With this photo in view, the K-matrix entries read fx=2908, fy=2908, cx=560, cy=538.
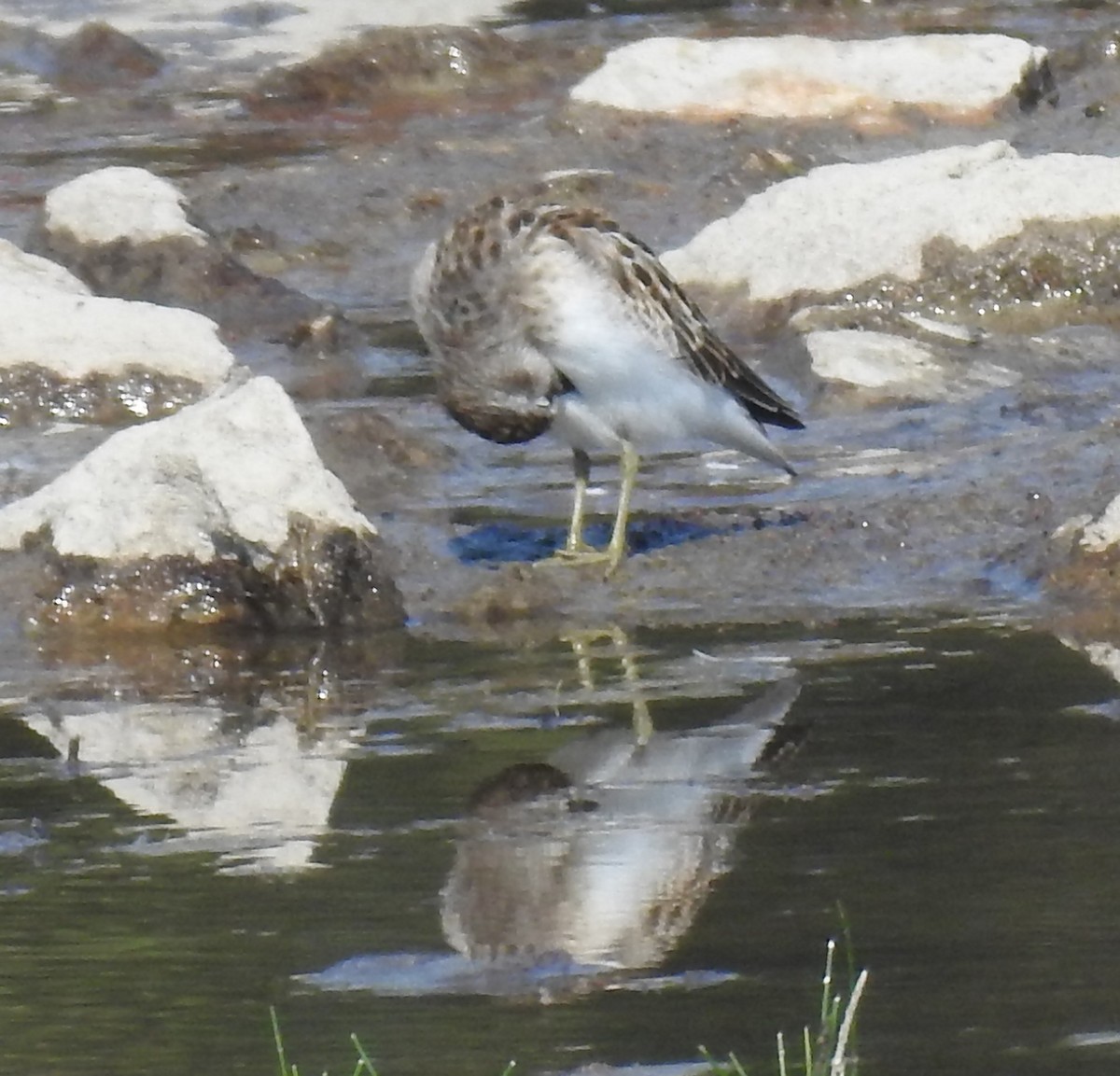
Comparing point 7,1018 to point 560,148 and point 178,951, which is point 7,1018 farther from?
point 560,148

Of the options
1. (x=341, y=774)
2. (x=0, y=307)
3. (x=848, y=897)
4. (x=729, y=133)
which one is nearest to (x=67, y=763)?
(x=341, y=774)

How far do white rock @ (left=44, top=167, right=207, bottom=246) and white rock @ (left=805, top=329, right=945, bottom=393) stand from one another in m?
3.02

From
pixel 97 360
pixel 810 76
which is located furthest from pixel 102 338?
pixel 810 76

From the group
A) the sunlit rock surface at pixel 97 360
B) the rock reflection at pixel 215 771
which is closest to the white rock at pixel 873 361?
the sunlit rock surface at pixel 97 360

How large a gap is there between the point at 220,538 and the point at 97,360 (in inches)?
108

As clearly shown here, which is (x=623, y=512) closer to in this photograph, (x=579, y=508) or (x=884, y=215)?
(x=579, y=508)

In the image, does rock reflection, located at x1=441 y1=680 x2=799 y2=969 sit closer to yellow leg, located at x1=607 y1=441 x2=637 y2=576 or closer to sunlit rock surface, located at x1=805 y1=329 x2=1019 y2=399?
yellow leg, located at x1=607 y1=441 x2=637 y2=576

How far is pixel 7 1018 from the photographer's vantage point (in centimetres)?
417

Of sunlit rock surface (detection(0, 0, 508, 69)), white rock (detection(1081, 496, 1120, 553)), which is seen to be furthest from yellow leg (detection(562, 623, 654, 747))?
sunlit rock surface (detection(0, 0, 508, 69))

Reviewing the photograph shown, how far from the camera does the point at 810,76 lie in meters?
14.4

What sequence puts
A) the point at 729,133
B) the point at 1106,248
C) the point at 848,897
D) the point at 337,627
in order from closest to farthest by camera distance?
the point at 848,897 < the point at 337,627 < the point at 1106,248 < the point at 729,133

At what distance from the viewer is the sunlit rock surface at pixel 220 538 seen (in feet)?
22.7

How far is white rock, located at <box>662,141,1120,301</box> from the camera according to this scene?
412 inches

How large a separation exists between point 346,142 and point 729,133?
7.26 ft
